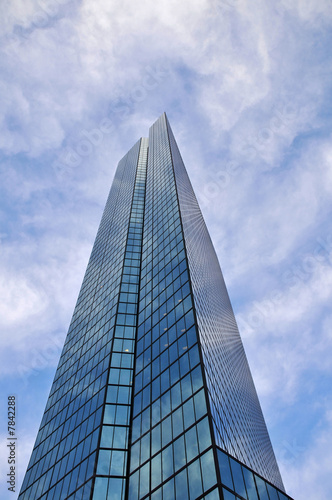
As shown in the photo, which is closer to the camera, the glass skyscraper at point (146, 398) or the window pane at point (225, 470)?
the window pane at point (225, 470)

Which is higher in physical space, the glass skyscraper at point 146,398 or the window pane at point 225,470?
the glass skyscraper at point 146,398

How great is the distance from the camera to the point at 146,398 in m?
35.0

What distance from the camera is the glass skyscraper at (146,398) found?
25641 mm

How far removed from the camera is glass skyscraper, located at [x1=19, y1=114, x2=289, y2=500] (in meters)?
25.6

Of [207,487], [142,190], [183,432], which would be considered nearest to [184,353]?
[183,432]

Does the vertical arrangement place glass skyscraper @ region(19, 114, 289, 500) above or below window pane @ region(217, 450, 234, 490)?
above

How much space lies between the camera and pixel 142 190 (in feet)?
303

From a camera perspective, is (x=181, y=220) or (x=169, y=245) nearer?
(x=169, y=245)

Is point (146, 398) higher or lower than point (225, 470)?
higher

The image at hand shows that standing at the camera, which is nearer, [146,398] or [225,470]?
[225,470]

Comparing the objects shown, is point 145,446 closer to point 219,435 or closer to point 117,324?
point 219,435

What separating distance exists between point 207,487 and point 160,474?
213 inches

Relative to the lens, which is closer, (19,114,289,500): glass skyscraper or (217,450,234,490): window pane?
(217,450,234,490): window pane

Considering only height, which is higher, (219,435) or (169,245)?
(169,245)
